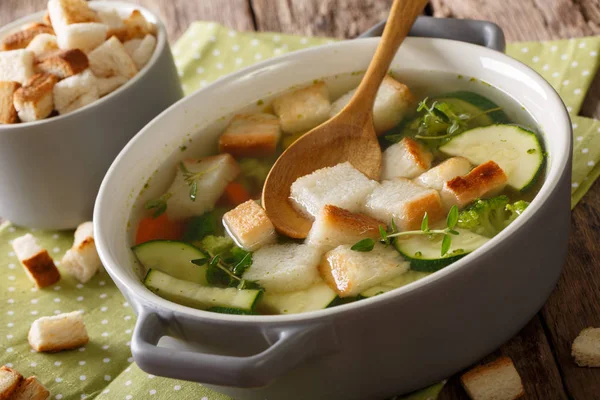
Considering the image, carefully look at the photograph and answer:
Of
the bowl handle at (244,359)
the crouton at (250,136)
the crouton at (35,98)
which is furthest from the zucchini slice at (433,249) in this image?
the crouton at (35,98)

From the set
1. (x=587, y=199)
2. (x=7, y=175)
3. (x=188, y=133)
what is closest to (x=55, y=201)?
(x=7, y=175)

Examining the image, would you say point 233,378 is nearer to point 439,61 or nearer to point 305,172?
point 305,172

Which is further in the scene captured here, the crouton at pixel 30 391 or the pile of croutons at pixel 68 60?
the pile of croutons at pixel 68 60

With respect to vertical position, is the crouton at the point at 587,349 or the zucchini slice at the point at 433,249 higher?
the zucchini slice at the point at 433,249

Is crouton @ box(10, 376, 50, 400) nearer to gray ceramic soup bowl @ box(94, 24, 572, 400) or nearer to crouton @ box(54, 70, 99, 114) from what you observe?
gray ceramic soup bowl @ box(94, 24, 572, 400)

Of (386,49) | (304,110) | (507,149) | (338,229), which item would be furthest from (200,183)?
(507,149)

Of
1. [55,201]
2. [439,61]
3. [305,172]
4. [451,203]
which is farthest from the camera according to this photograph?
[55,201]

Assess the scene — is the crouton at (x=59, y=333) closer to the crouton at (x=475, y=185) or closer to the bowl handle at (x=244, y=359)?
the bowl handle at (x=244, y=359)
